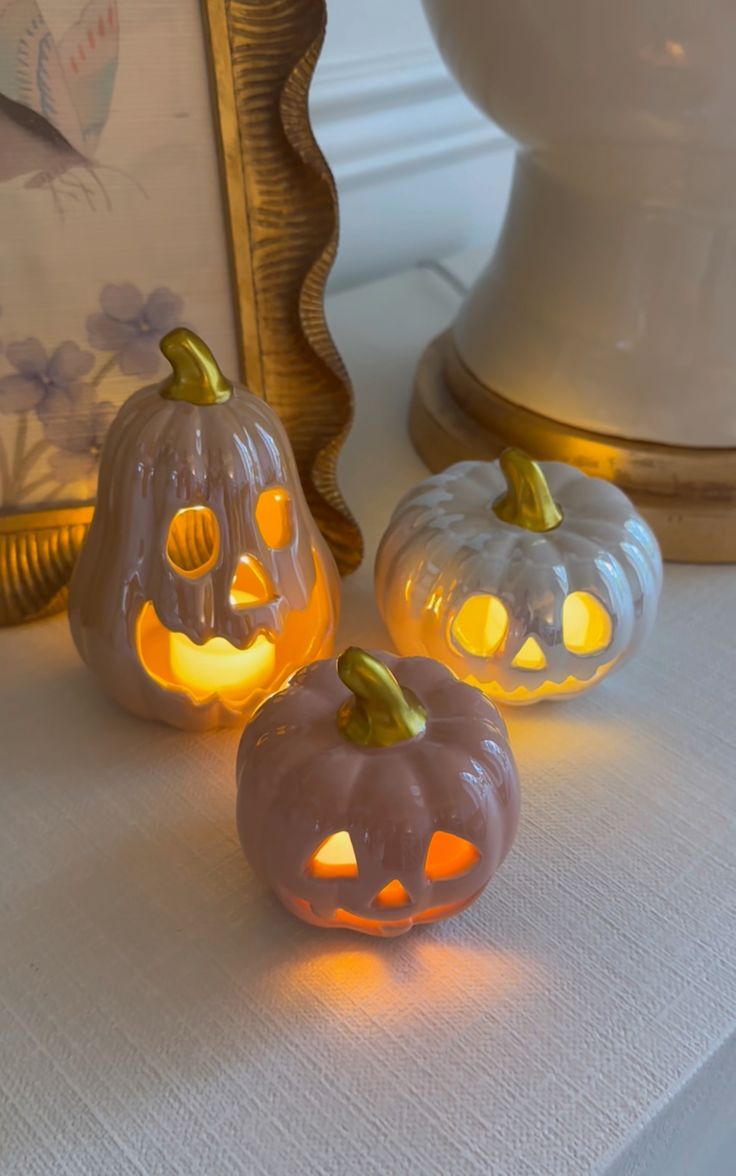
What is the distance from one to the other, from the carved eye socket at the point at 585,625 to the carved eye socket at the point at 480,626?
3 cm

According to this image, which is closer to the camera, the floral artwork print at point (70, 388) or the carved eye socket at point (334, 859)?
the carved eye socket at point (334, 859)

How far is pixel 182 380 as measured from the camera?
399 millimetres

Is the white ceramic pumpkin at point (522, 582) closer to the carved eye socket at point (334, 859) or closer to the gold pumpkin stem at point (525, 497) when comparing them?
the gold pumpkin stem at point (525, 497)

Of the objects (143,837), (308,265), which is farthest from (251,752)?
(308,265)

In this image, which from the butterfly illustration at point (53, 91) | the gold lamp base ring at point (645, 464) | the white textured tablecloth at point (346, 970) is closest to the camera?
the white textured tablecloth at point (346, 970)

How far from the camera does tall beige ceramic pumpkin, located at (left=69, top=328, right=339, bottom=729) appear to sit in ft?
1.32

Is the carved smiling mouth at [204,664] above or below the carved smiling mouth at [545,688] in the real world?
above

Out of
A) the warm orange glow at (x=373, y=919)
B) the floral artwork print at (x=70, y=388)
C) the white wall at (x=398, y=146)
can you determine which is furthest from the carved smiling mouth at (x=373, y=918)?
the white wall at (x=398, y=146)

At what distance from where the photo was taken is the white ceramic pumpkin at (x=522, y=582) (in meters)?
0.44

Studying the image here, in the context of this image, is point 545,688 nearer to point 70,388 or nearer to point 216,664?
point 216,664

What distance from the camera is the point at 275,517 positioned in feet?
1.46

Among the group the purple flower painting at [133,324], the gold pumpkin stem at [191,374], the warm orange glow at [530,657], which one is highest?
the gold pumpkin stem at [191,374]

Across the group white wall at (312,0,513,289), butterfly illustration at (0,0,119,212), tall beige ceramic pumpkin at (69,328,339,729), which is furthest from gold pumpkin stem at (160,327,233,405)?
white wall at (312,0,513,289)

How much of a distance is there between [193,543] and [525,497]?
131mm
